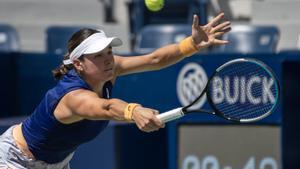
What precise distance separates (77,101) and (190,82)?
2311 millimetres

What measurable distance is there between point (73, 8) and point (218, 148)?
4624 mm

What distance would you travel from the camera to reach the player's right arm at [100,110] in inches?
135

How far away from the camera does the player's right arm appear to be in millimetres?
3439

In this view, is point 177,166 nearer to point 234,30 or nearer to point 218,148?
point 218,148

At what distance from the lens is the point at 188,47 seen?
4551 millimetres

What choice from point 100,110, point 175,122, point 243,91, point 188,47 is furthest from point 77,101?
point 175,122

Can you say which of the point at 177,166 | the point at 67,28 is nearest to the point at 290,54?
the point at 177,166

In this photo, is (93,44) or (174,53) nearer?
(93,44)

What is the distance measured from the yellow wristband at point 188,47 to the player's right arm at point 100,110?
0.78 meters

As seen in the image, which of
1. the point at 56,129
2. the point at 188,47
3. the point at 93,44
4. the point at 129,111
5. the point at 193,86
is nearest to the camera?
the point at 129,111

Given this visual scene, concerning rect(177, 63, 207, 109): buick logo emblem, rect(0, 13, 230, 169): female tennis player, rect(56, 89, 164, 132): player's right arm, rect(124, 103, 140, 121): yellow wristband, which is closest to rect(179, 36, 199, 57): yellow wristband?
rect(0, 13, 230, 169): female tennis player

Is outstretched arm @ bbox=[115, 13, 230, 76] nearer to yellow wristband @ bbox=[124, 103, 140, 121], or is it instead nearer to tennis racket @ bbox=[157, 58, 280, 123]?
tennis racket @ bbox=[157, 58, 280, 123]

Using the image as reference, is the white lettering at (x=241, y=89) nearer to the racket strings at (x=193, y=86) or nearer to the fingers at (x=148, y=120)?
the racket strings at (x=193, y=86)

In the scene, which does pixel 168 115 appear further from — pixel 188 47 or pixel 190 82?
pixel 190 82
